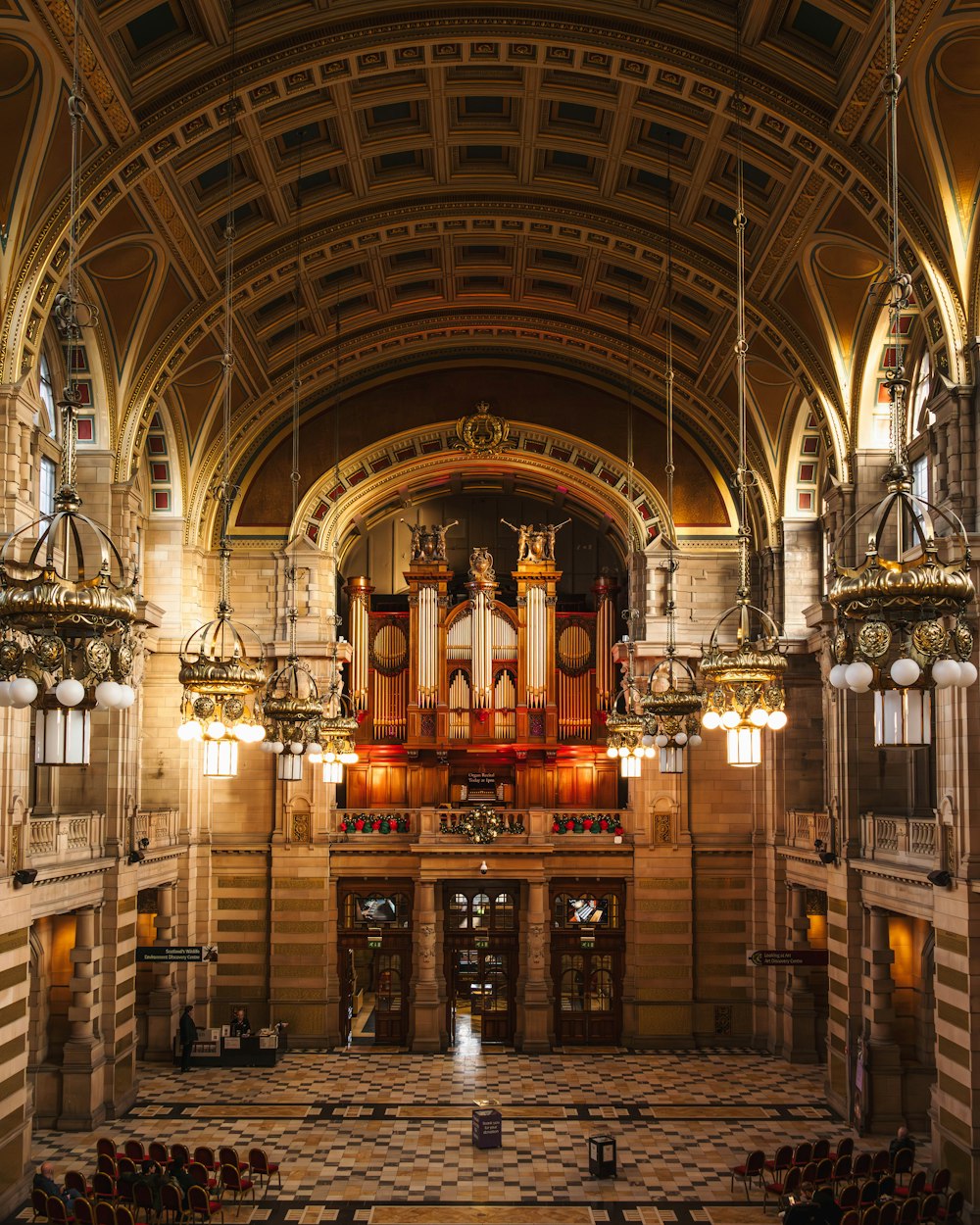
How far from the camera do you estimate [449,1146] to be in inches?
798

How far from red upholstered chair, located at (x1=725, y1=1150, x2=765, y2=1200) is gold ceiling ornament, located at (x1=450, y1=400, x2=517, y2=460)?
52.0ft

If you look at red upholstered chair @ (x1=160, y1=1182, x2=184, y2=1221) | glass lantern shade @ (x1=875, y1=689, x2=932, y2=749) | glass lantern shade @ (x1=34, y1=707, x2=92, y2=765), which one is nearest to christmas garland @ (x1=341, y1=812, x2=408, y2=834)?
red upholstered chair @ (x1=160, y1=1182, x2=184, y2=1221)

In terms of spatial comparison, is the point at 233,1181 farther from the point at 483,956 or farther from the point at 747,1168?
the point at 483,956

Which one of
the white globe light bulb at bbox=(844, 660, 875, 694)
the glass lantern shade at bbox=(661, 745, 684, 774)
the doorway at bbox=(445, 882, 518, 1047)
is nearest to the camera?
the white globe light bulb at bbox=(844, 660, 875, 694)

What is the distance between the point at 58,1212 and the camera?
49.1 feet

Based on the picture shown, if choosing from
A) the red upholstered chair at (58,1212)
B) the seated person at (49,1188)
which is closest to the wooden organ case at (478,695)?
the seated person at (49,1188)

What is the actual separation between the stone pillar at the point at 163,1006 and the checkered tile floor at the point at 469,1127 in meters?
0.70

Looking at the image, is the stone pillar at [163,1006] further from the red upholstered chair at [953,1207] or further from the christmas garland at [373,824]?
the red upholstered chair at [953,1207]

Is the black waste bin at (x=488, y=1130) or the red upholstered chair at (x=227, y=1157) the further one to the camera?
the black waste bin at (x=488, y=1130)

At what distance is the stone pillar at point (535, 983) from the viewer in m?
27.1

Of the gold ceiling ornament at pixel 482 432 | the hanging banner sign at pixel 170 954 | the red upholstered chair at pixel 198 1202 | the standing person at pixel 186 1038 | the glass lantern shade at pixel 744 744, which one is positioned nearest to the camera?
the glass lantern shade at pixel 744 744

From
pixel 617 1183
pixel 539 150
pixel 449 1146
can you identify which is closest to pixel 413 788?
pixel 449 1146

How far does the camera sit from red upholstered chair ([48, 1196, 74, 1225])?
586 inches

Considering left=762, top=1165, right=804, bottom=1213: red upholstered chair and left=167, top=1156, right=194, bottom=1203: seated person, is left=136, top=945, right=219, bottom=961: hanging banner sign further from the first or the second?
left=762, top=1165, right=804, bottom=1213: red upholstered chair
